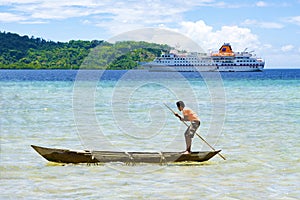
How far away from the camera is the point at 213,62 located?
12062 cm

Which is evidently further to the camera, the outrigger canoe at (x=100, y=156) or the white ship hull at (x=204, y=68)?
the white ship hull at (x=204, y=68)

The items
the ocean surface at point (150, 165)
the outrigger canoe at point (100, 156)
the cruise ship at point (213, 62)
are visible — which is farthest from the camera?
the cruise ship at point (213, 62)

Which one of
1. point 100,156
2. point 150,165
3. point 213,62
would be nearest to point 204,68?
point 213,62

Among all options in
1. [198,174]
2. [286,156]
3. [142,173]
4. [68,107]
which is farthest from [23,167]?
[68,107]

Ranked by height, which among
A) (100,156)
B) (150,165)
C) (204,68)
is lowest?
(150,165)

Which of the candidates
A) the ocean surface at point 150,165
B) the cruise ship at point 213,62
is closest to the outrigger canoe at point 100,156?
the ocean surface at point 150,165

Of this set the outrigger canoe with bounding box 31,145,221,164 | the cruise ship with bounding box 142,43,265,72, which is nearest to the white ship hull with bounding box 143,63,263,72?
the cruise ship with bounding box 142,43,265,72

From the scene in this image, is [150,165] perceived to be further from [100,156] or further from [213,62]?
[213,62]

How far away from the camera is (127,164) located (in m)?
12.3

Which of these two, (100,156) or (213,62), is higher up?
(213,62)

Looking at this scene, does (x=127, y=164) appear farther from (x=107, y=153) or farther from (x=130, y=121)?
(x=130, y=121)

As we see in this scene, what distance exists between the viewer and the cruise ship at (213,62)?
113 metres

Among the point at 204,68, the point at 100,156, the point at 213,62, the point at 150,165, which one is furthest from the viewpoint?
the point at 213,62

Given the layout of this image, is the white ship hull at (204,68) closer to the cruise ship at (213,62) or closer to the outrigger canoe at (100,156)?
the cruise ship at (213,62)
